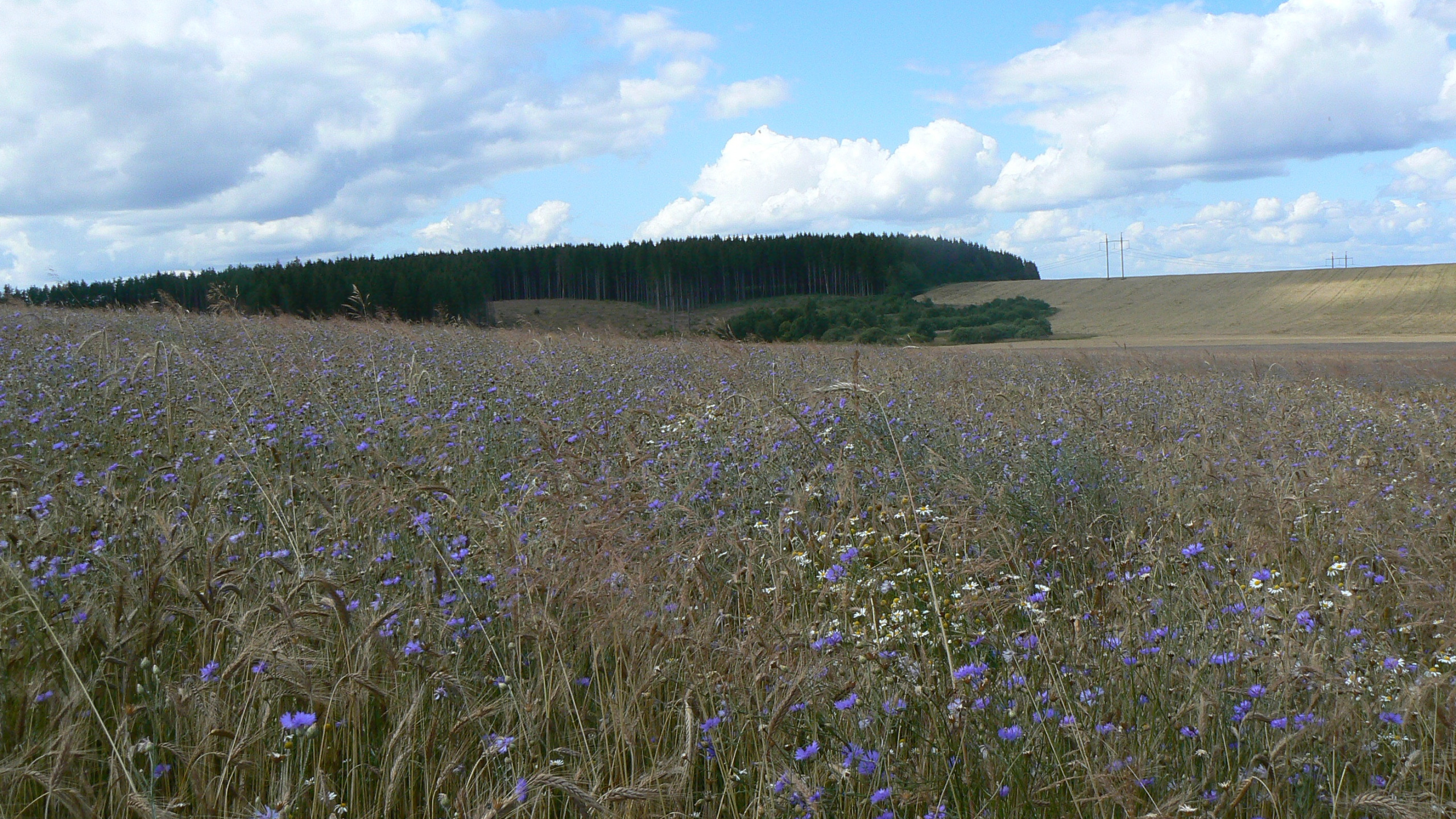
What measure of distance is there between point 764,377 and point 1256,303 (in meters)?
61.7

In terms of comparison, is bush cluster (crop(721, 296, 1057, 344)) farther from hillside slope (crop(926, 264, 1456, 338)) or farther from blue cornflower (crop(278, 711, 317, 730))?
blue cornflower (crop(278, 711, 317, 730))

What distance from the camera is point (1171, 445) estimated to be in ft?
20.4

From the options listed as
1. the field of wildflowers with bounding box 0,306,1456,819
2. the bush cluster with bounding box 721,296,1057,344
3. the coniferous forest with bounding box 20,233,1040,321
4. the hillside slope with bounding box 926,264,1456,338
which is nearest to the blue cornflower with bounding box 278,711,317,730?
the field of wildflowers with bounding box 0,306,1456,819

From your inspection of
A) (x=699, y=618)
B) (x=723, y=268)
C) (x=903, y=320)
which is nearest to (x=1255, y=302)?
(x=903, y=320)

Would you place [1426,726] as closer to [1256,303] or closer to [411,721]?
[411,721]

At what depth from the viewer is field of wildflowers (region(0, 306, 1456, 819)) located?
79.4 inches

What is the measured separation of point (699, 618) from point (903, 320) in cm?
5605

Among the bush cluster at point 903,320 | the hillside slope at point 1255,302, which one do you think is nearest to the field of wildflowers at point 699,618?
the bush cluster at point 903,320

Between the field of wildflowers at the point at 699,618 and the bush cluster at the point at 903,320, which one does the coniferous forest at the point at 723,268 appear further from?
the field of wildflowers at the point at 699,618

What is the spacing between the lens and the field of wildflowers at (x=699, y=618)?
202 cm

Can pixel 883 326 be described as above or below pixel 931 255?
below

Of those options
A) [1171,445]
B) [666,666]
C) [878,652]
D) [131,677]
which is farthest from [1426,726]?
[1171,445]

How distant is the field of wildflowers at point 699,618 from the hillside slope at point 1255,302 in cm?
4915

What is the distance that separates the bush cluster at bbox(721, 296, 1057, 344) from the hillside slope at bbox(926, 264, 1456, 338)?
3122 millimetres
